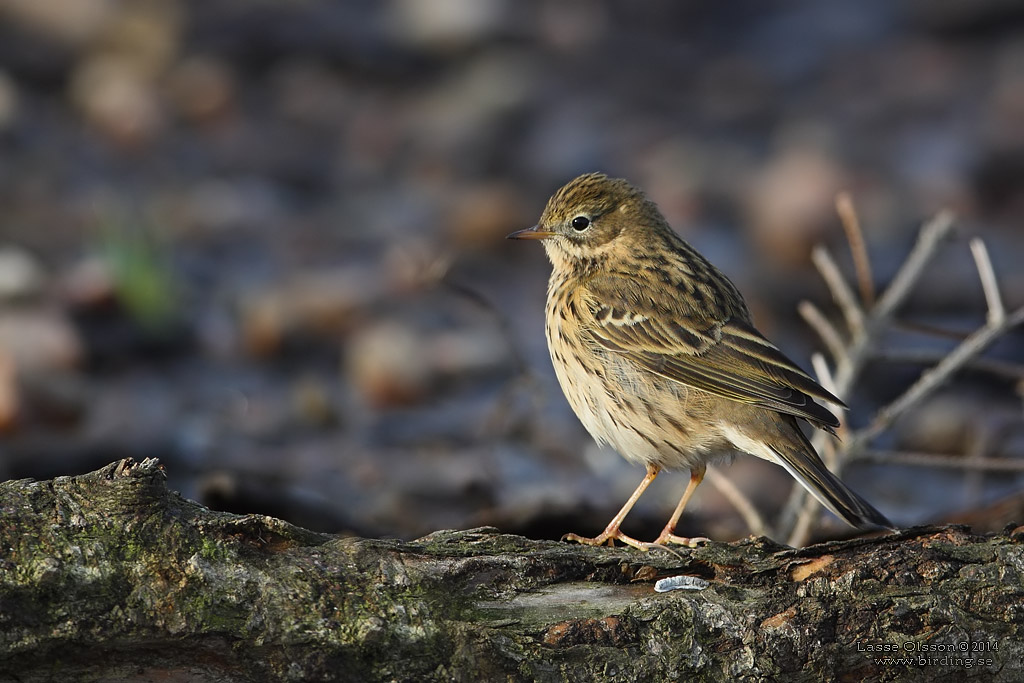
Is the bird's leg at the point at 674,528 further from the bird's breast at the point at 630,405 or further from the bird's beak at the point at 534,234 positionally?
the bird's beak at the point at 534,234

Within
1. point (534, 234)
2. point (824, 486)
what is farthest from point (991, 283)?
point (534, 234)

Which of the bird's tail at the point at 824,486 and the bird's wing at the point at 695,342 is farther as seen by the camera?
the bird's wing at the point at 695,342

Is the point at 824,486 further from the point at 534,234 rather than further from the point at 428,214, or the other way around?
the point at 428,214

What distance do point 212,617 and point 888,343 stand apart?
6696 mm

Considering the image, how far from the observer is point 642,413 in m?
5.20

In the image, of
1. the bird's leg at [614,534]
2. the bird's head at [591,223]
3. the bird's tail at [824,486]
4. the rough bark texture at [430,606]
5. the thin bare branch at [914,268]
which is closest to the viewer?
the rough bark texture at [430,606]

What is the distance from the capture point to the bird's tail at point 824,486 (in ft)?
14.1

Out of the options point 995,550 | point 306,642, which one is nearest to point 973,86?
point 995,550

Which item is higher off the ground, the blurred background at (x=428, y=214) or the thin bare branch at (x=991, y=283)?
the blurred background at (x=428, y=214)

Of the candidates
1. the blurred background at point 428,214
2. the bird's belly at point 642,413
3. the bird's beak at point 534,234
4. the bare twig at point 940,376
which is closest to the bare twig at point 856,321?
the bare twig at point 940,376

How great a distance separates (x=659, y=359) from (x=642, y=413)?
0.81 feet

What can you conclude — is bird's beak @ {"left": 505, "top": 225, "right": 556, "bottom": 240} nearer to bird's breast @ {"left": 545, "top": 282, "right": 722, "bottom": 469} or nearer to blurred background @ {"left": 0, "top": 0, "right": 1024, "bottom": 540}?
blurred background @ {"left": 0, "top": 0, "right": 1024, "bottom": 540}

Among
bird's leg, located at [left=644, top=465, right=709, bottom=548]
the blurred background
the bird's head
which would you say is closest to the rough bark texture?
bird's leg, located at [left=644, top=465, right=709, bottom=548]

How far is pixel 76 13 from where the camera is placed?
464 inches
